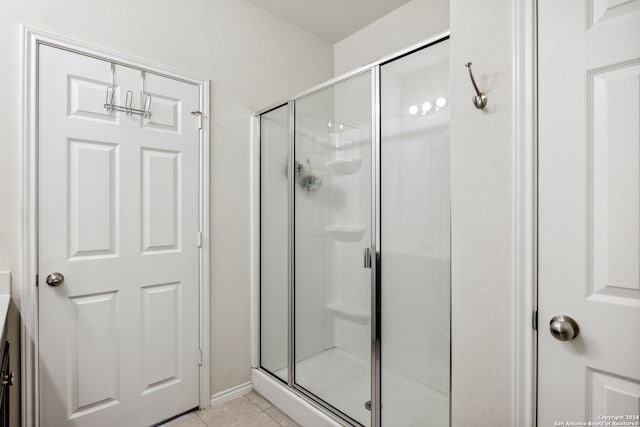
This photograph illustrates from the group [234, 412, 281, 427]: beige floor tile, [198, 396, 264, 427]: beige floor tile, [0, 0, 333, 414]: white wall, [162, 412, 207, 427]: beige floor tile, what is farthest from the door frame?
[234, 412, 281, 427]: beige floor tile

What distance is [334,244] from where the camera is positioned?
6.37 feet

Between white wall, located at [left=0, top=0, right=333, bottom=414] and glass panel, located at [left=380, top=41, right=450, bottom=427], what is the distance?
1.10 meters

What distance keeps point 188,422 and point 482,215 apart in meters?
2.00

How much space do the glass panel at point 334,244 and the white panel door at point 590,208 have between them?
79 centimetres

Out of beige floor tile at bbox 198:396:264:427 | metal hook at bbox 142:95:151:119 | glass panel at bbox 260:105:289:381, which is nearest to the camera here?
metal hook at bbox 142:95:151:119

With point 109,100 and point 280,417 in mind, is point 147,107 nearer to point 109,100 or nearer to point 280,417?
point 109,100

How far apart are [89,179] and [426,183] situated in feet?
5.49

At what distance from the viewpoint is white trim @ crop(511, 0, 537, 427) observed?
1.04m

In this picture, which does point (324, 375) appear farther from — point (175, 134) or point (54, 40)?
point (54, 40)

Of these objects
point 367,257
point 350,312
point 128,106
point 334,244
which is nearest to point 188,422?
point 350,312

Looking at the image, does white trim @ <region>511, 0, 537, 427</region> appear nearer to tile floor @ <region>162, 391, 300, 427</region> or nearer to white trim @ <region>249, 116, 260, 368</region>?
tile floor @ <region>162, 391, 300, 427</region>

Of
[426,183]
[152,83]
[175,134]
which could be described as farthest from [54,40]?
[426,183]

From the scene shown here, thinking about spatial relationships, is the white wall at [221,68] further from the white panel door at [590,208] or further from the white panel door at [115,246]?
the white panel door at [590,208]

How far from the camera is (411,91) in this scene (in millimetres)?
1509
